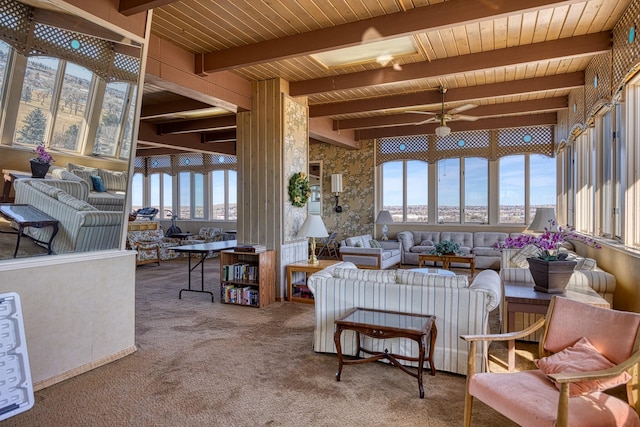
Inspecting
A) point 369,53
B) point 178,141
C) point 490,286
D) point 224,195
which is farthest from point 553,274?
point 224,195

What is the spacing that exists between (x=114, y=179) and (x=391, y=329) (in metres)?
2.66

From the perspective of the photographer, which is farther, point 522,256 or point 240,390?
point 522,256

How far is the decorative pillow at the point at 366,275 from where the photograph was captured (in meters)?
3.38

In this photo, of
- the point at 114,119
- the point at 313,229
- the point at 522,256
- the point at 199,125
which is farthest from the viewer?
the point at 199,125

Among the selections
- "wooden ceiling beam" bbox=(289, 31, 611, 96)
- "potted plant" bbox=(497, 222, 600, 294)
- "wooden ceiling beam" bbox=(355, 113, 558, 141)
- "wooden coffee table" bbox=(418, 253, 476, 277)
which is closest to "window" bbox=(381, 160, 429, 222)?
"wooden ceiling beam" bbox=(355, 113, 558, 141)

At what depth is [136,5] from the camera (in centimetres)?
313

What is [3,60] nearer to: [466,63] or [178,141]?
[466,63]

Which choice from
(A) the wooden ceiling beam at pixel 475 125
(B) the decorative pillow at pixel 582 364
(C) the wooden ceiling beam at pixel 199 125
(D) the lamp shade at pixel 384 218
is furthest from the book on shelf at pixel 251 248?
(A) the wooden ceiling beam at pixel 475 125

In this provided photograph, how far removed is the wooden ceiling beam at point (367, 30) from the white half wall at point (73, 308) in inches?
100

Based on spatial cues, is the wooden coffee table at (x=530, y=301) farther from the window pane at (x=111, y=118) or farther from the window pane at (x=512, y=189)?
the window pane at (x=512, y=189)

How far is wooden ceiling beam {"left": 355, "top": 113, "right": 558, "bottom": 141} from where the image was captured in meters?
7.98

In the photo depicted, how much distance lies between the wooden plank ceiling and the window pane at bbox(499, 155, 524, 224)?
2.46 m

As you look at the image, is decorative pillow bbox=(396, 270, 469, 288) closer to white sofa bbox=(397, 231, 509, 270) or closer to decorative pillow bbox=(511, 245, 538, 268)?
decorative pillow bbox=(511, 245, 538, 268)

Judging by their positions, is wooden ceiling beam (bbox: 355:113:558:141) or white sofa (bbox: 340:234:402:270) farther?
wooden ceiling beam (bbox: 355:113:558:141)
